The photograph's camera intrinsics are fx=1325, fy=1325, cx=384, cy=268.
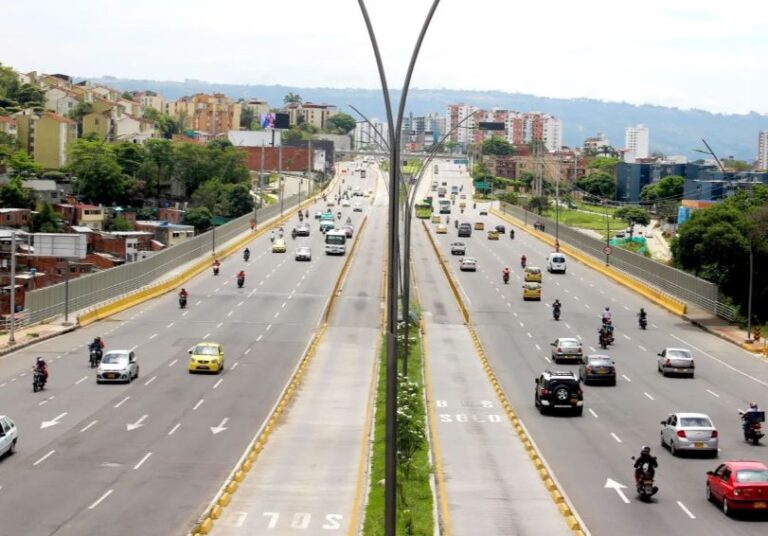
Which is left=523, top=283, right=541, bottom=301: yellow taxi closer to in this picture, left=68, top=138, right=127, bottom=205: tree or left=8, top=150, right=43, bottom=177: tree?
left=68, top=138, right=127, bottom=205: tree

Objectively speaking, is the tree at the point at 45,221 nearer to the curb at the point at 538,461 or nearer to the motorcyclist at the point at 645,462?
the curb at the point at 538,461

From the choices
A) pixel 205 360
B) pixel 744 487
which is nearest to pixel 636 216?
pixel 205 360

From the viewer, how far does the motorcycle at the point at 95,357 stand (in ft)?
162

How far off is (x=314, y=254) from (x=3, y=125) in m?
105

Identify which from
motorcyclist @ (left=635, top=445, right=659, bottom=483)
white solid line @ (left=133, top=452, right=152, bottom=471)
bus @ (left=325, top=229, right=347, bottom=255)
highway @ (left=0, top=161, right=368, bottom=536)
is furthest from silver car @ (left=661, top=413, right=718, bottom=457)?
bus @ (left=325, top=229, right=347, bottom=255)

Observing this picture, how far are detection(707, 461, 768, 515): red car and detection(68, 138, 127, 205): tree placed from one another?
→ 5642 inches

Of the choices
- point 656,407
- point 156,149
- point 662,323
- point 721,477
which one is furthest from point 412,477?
point 156,149

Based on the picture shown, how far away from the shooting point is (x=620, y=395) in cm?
4522

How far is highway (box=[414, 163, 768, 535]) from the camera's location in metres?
26.8

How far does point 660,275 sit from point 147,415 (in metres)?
47.6

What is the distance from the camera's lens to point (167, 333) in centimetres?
6081

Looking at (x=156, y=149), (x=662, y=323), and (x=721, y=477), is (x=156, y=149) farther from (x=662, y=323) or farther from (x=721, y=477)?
(x=721, y=477)

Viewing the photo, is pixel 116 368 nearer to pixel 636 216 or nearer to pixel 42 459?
pixel 42 459

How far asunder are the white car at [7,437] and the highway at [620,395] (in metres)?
12.9
